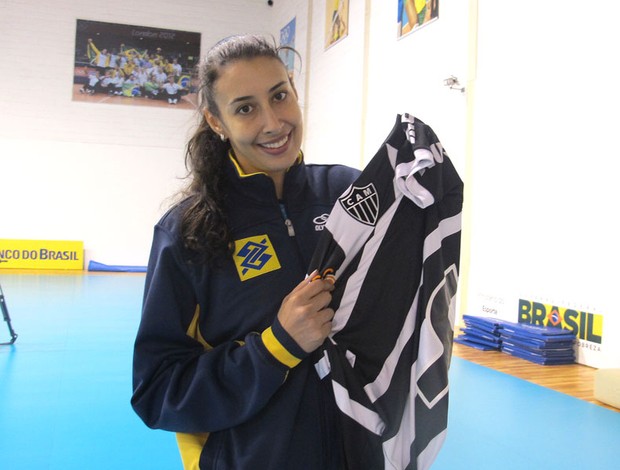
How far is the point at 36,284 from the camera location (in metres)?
10.1

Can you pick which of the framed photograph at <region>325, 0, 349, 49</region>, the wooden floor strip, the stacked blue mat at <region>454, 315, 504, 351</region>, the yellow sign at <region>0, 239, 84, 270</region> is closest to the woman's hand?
the wooden floor strip

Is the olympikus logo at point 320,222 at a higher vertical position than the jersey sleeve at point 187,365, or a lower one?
higher

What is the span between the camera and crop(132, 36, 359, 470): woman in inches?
47.4

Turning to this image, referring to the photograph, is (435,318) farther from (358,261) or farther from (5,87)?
(5,87)

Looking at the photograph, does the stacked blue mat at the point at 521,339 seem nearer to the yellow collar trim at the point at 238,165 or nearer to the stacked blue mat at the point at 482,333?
the stacked blue mat at the point at 482,333

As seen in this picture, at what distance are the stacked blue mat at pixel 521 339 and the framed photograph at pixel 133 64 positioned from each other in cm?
955

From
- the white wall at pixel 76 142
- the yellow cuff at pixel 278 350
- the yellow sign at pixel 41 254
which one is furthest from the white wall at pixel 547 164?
the yellow sign at pixel 41 254

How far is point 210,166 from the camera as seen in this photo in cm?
140

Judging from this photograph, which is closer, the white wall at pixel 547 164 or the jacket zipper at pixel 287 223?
the jacket zipper at pixel 287 223

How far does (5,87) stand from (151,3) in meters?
3.74

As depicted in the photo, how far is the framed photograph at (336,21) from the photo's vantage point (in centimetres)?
1027

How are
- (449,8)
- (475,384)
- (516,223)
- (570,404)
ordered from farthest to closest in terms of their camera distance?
(449,8) < (516,223) < (475,384) < (570,404)

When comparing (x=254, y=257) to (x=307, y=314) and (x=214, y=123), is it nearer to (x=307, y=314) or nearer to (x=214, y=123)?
(x=307, y=314)

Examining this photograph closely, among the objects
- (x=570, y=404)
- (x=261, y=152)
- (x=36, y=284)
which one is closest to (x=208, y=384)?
(x=261, y=152)
